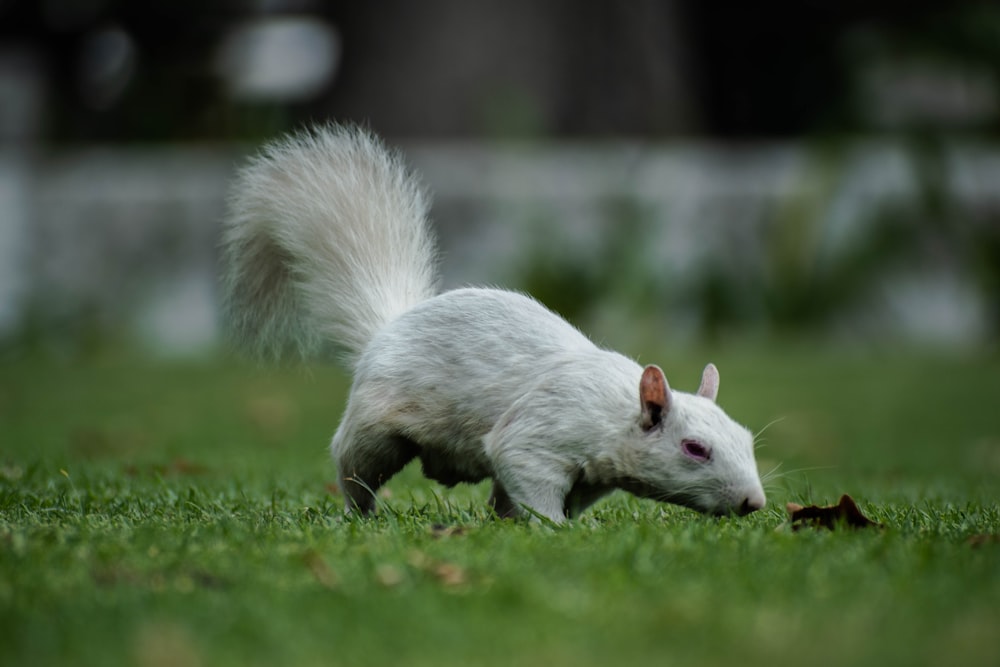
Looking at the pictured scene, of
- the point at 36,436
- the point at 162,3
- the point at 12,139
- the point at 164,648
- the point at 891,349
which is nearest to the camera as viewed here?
the point at 164,648

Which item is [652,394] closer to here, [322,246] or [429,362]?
[429,362]

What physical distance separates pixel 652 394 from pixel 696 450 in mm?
206

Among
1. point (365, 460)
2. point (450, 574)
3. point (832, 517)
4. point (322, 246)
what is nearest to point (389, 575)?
point (450, 574)

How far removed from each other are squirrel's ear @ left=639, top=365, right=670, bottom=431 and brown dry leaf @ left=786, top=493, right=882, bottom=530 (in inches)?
19.3

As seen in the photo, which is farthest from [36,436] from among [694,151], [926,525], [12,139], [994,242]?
[12,139]

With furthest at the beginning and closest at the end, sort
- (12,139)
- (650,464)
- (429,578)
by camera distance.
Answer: (12,139) < (650,464) < (429,578)

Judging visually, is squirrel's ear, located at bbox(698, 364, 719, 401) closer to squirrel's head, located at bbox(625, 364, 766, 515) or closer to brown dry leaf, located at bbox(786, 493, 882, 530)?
squirrel's head, located at bbox(625, 364, 766, 515)

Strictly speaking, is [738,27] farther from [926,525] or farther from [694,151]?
[926,525]

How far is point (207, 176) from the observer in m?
13.9

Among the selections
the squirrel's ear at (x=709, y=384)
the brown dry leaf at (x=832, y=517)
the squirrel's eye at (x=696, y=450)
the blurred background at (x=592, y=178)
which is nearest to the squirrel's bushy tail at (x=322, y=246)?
the squirrel's ear at (x=709, y=384)

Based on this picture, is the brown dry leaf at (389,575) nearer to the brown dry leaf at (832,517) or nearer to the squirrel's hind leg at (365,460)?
the squirrel's hind leg at (365,460)

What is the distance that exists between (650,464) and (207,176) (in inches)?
429

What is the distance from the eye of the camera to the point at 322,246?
456 cm

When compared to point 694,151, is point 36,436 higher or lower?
lower
